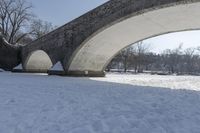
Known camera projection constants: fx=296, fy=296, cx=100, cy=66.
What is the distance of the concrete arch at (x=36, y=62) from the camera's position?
24.7 meters

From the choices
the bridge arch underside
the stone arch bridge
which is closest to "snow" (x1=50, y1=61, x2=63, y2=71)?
the stone arch bridge

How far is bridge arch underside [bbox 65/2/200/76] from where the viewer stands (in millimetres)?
14887

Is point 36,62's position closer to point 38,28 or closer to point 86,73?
point 86,73

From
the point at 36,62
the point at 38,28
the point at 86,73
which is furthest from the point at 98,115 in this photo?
the point at 38,28

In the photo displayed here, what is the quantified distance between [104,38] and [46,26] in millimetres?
37479

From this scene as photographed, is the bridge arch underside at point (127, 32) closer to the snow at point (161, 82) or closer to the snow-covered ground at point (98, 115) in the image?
the snow at point (161, 82)

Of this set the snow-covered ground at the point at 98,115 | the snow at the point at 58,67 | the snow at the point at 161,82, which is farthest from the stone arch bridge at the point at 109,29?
the snow-covered ground at the point at 98,115

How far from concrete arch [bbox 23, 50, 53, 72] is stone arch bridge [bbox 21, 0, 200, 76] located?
0.67m

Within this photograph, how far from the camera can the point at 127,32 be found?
18.7 m

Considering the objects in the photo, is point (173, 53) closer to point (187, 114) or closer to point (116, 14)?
point (116, 14)

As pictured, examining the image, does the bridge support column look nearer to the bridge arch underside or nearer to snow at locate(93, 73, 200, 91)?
the bridge arch underside

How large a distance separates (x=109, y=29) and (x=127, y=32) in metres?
1.74

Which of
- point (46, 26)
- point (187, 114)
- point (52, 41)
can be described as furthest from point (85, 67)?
point (46, 26)

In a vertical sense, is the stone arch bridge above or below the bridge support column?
above
